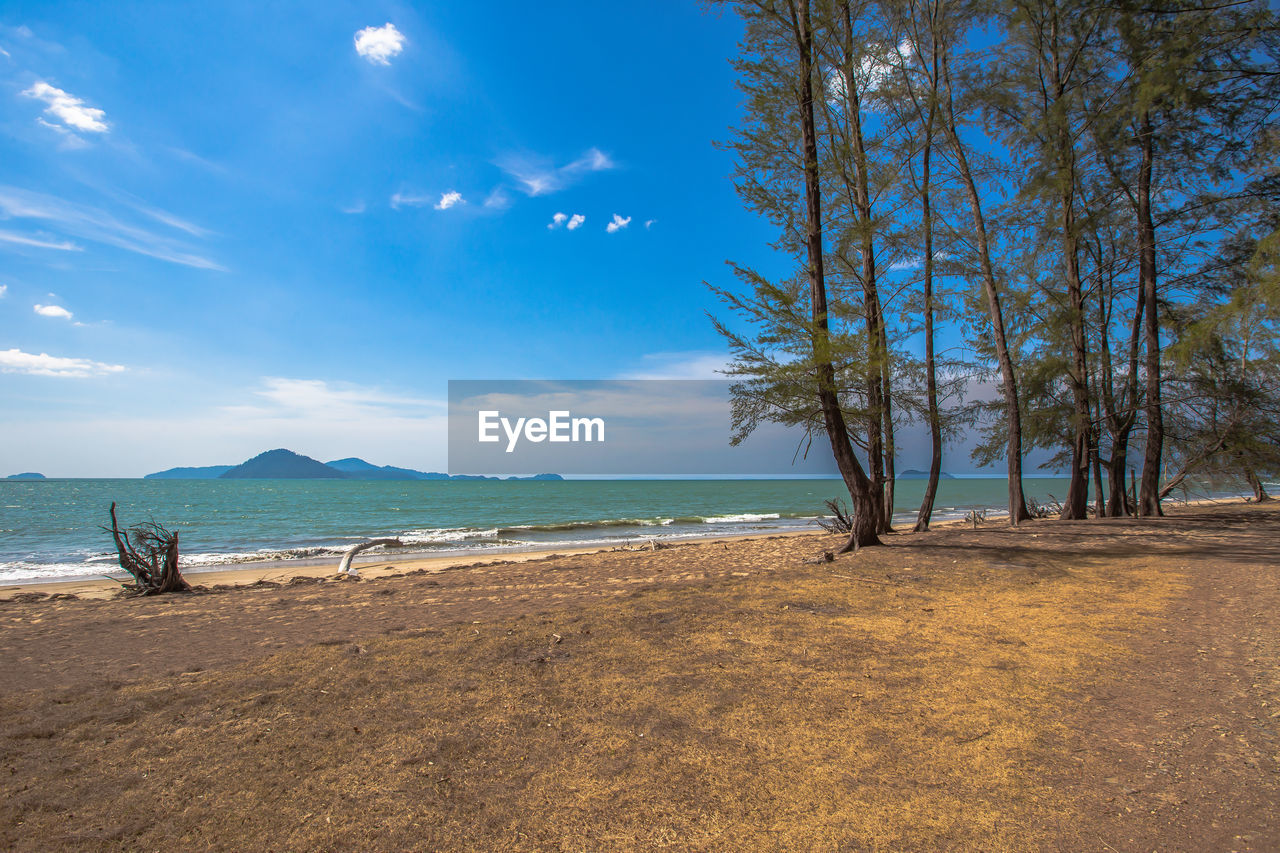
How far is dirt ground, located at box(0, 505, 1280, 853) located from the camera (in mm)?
2721

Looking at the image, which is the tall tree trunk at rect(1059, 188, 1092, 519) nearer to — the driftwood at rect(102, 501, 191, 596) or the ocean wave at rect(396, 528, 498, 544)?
the driftwood at rect(102, 501, 191, 596)

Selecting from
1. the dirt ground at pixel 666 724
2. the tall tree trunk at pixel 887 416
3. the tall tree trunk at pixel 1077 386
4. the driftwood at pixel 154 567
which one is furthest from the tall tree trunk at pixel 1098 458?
the driftwood at pixel 154 567

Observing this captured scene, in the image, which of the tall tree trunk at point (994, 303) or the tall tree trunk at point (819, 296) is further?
the tall tree trunk at point (994, 303)

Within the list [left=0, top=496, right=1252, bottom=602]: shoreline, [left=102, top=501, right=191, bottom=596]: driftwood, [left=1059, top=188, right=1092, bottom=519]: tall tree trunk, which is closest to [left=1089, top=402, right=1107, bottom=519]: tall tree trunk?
[left=1059, top=188, right=1092, bottom=519]: tall tree trunk

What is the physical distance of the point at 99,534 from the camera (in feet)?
86.6

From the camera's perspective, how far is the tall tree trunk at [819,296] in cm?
969

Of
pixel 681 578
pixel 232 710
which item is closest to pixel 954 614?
pixel 681 578

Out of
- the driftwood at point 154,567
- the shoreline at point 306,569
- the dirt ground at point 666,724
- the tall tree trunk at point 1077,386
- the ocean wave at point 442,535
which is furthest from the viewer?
the ocean wave at point 442,535

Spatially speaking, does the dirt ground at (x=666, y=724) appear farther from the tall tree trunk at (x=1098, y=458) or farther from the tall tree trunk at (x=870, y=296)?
the tall tree trunk at (x=1098, y=458)

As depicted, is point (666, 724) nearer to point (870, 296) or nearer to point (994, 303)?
point (870, 296)

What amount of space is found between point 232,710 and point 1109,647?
7.01 metres

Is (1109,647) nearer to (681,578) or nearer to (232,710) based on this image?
(681,578)

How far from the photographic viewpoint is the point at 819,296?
32.5 feet

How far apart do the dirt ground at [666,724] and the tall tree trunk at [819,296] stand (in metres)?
3.29
